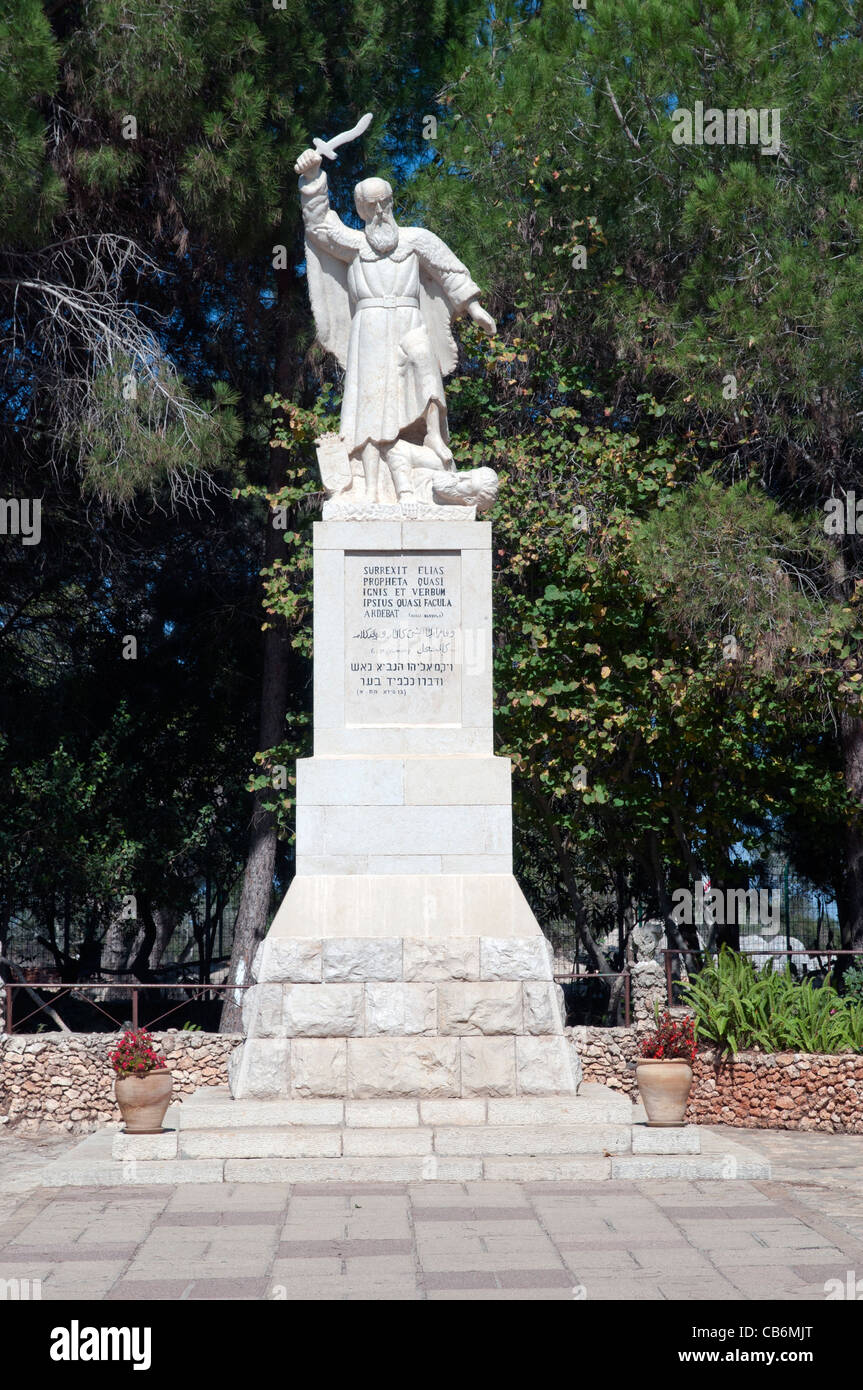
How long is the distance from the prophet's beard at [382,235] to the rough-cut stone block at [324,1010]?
469 cm

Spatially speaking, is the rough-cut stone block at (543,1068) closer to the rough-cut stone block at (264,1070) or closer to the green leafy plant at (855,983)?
the rough-cut stone block at (264,1070)

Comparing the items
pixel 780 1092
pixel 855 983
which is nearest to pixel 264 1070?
pixel 780 1092

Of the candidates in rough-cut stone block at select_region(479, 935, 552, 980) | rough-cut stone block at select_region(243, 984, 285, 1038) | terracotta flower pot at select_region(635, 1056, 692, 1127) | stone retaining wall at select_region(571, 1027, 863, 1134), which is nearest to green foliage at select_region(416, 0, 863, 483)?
stone retaining wall at select_region(571, 1027, 863, 1134)

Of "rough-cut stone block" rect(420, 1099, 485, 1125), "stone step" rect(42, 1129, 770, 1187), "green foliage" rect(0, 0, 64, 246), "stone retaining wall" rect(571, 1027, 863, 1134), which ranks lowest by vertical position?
"stone retaining wall" rect(571, 1027, 863, 1134)

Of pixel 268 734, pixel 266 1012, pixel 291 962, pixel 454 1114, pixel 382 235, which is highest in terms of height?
pixel 382 235

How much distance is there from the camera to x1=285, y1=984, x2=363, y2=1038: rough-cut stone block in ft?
27.8

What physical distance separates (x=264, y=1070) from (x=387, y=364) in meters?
4.49

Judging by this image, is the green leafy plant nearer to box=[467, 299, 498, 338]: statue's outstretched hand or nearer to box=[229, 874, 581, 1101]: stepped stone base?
box=[229, 874, 581, 1101]: stepped stone base

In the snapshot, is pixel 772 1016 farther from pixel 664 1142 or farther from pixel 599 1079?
pixel 664 1142

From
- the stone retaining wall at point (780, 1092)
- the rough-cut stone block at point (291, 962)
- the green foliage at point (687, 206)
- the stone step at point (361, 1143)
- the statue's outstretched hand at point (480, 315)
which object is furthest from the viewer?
the green foliage at point (687, 206)

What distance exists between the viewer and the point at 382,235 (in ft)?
31.1

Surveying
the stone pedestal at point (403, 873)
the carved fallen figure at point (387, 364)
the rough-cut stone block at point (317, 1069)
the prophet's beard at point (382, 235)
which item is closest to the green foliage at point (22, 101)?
the carved fallen figure at point (387, 364)

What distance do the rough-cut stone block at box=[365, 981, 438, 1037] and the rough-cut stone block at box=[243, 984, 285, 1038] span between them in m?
0.51

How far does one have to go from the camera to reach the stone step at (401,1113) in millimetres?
8125
